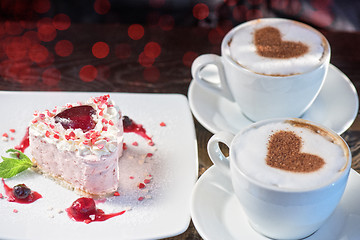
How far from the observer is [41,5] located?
283cm

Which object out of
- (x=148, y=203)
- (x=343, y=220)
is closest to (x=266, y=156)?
(x=343, y=220)

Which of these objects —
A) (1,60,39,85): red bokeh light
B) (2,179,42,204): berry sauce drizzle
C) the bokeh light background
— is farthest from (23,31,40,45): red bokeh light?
(2,179,42,204): berry sauce drizzle

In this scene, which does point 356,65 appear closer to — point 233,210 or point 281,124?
point 281,124

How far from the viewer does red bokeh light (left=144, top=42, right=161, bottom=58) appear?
1.87 metres

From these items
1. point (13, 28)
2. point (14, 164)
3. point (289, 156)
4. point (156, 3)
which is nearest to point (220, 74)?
point (289, 156)

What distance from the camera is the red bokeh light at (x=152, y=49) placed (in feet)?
6.14

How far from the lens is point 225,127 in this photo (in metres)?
1.50

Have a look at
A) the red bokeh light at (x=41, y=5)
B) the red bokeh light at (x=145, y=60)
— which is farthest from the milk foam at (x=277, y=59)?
the red bokeh light at (x=41, y=5)

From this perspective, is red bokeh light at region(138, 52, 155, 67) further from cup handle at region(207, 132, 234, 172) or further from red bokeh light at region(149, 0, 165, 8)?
red bokeh light at region(149, 0, 165, 8)

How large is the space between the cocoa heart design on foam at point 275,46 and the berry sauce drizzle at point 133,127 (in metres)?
0.40

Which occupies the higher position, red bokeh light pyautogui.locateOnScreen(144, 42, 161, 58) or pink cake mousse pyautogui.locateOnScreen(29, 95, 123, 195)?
pink cake mousse pyautogui.locateOnScreen(29, 95, 123, 195)

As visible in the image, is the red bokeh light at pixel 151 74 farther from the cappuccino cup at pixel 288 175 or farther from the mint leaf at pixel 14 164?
the cappuccino cup at pixel 288 175

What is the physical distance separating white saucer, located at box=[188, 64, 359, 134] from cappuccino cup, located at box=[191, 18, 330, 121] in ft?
0.13

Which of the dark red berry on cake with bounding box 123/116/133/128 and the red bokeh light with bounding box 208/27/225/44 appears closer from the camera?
the dark red berry on cake with bounding box 123/116/133/128
